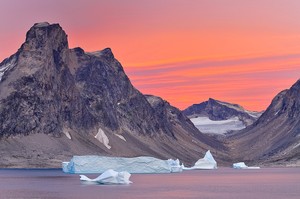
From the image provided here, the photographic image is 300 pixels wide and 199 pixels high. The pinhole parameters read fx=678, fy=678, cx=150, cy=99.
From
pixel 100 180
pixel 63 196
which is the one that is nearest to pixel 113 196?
pixel 63 196

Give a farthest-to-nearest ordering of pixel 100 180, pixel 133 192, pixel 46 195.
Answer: pixel 100 180, pixel 133 192, pixel 46 195

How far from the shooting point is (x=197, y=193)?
131625 millimetres

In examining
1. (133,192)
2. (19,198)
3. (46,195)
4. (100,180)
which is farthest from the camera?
(100,180)

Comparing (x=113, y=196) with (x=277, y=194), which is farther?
(x=277, y=194)

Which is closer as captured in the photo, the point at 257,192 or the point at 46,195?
the point at 46,195

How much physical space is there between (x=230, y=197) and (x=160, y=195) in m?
12.7

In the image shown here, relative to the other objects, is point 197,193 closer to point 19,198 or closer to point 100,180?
point 100,180

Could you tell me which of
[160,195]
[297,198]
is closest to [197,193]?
[160,195]

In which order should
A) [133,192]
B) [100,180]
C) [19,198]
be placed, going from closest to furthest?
[19,198], [133,192], [100,180]

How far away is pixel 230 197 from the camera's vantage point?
121 metres

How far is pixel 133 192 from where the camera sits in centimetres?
12938

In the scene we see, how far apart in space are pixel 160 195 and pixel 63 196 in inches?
710

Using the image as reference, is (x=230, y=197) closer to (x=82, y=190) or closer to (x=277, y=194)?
(x=277, y=194)

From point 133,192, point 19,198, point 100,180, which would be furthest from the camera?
point 100,180
